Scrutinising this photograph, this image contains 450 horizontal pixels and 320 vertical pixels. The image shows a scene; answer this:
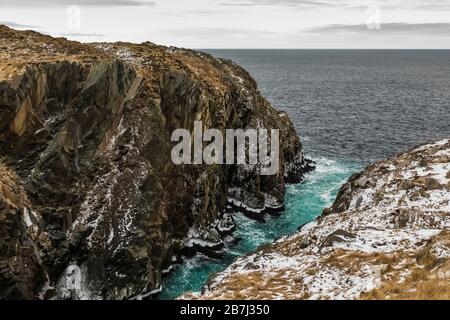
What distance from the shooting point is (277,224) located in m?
56.4

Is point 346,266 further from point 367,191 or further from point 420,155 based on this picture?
point 420,155

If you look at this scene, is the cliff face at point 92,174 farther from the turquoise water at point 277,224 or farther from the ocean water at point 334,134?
the ocean water at point 334,134

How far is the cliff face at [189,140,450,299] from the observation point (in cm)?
2184

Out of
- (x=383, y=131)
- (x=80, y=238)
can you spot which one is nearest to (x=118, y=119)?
(x=80, y=238)

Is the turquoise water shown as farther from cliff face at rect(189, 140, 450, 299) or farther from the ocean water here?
cliff face at rect(189, 140, 450, 299)

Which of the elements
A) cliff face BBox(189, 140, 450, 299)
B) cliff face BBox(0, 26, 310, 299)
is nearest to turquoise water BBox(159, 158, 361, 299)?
cliff face BBox(0, 26, 310, 299)

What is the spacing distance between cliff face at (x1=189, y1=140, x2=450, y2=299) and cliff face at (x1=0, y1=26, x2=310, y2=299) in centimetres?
1249

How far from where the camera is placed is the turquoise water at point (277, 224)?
43.2m

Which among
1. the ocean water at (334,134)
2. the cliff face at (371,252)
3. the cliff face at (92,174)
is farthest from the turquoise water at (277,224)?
the cliff face at (371,252)

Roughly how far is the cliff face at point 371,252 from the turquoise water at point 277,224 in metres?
10.3

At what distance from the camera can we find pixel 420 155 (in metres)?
48.6

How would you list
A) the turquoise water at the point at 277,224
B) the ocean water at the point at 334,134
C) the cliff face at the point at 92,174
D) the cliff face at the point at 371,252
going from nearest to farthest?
the cliff face at the point at 371,252 → the cliff face at the point at 92,174 → the turquoise water at the point at 277,224 → the ocean water at the point at 334,134

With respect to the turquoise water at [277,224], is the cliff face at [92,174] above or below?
above

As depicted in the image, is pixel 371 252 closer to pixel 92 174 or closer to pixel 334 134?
pixel 92 174
